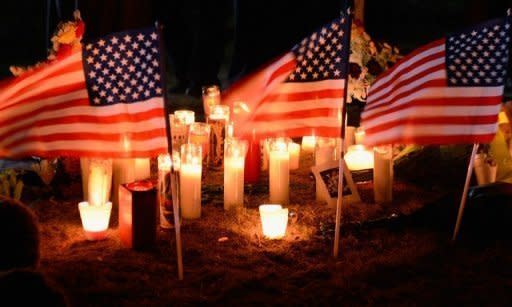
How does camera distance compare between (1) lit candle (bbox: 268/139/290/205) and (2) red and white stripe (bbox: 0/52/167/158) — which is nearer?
(2) red and white stripe (bbox: 0/52/167/158)

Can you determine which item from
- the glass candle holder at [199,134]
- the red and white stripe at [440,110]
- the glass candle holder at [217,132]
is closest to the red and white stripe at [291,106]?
the red and white stripe at [440,110]

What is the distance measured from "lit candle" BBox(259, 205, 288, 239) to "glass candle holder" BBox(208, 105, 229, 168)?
2.03 meters

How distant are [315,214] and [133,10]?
4.41 metres

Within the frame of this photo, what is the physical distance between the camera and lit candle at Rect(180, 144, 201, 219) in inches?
245

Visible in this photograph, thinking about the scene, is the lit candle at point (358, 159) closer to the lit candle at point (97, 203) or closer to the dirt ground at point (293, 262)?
the dirt ground at point (293, 262)

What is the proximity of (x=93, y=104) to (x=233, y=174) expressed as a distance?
6.46ft

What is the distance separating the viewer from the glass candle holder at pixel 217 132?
7.62 meters

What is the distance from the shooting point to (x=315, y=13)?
15.7m

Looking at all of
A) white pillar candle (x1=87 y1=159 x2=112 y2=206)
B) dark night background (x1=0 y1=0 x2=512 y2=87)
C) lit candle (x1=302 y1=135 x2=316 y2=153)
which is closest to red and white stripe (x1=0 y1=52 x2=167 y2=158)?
white pillar candle (x1=87 y1=159 x2=112 y2=206)

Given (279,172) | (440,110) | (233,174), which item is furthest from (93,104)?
(440,110)

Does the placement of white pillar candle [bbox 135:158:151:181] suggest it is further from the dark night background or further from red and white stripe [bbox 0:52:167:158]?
the dark night background

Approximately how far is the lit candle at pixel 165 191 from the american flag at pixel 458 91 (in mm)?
1813

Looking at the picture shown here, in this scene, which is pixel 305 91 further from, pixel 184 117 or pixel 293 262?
pixel 184 117

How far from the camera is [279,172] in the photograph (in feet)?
21.7
